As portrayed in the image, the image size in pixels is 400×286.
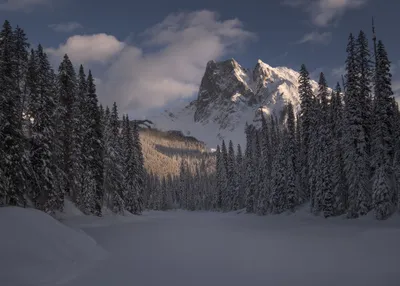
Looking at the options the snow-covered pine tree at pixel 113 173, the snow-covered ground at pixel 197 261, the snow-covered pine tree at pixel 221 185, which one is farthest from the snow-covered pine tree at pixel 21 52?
the snow-covered pine tree at pixel 221 185

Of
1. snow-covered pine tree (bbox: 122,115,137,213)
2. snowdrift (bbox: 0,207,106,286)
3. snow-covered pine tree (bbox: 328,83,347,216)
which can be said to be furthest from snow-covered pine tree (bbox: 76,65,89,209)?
snow-covered pine tree (bbox: 328,83,347,216)

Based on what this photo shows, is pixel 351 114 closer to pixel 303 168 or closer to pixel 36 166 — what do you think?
pixel 303 168

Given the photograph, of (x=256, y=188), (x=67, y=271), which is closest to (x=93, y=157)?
(x=67, y=271)

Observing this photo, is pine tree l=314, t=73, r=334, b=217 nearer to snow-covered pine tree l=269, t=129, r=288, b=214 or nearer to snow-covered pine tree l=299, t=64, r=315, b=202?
snow-covered pine tree l=299, t=64, r=315, b=202

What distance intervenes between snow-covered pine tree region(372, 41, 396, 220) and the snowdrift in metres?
24.3

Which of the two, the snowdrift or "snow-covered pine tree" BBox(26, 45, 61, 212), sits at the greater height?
"snow-covered pine tree" BBox(26, 45, 61, 212)

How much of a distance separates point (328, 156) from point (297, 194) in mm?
11751

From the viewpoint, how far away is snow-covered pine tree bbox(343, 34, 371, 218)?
32281mm

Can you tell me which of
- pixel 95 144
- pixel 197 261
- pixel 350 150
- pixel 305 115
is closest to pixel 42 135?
pixel 95 144

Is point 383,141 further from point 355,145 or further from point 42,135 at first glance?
point 42,135

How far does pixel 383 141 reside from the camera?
3170 cm

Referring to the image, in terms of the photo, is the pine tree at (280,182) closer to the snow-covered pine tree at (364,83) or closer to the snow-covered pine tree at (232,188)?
the snow-covered pine tree at (364,83)

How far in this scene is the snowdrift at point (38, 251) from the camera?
33.3ft

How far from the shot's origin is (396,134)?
31.6 meters
